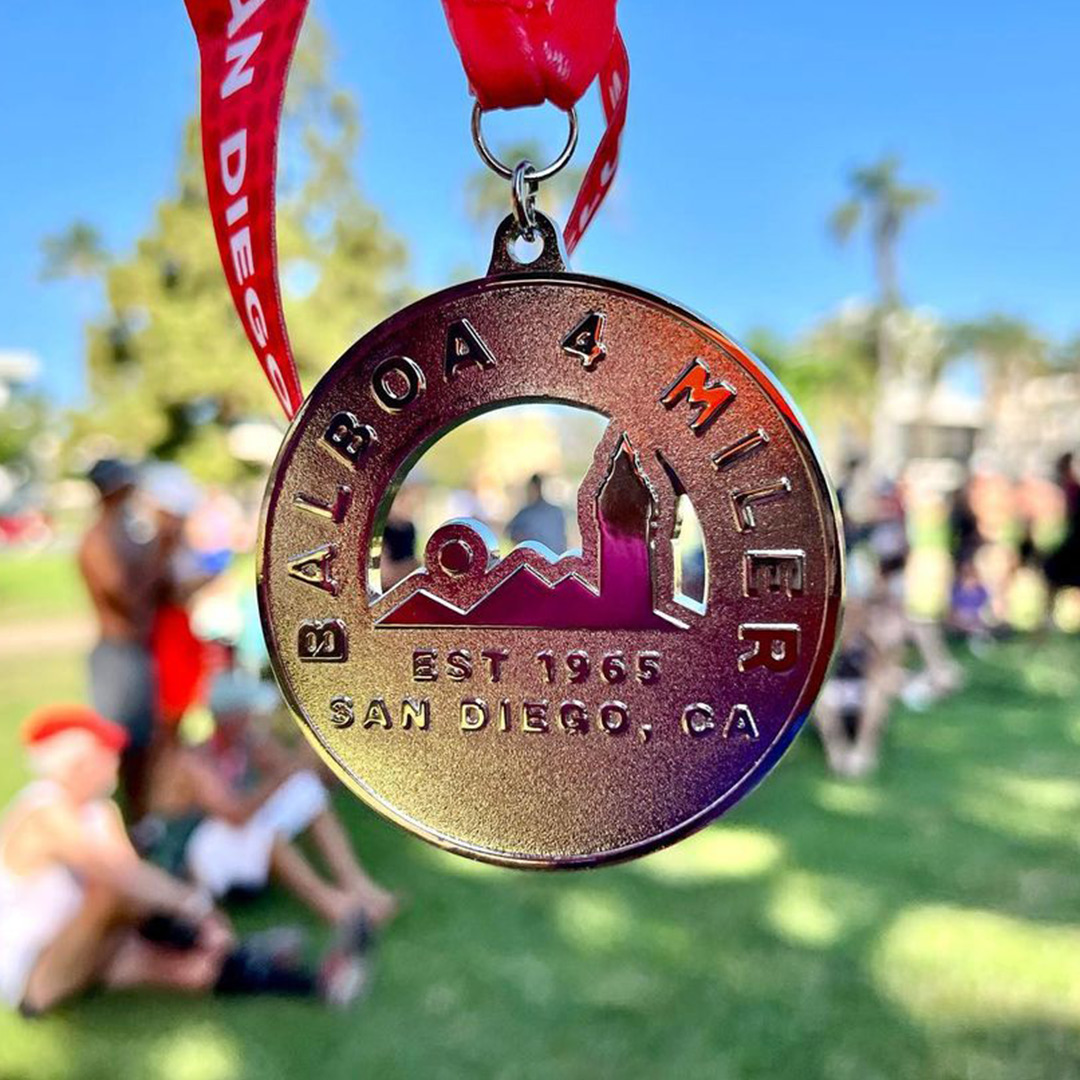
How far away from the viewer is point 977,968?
3.17 m

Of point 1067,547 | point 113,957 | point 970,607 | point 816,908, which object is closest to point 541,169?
point 113,957

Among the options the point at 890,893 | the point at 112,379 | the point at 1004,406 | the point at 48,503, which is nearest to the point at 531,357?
the point at 890,893

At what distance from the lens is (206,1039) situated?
9.67 feet

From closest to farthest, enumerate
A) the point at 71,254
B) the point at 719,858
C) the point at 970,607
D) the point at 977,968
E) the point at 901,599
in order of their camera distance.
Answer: the point at 977,968 → the point at 719,858 → the point at 901,599 → the point at 970,607 → the point at 71,254

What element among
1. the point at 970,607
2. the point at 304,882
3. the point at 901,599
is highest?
the point at 901,599

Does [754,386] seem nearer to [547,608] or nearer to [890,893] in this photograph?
[547,608]

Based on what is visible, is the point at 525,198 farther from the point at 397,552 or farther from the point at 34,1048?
the point at 34,1048

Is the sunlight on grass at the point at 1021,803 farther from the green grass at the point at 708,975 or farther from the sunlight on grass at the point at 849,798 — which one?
the sunlight on grass at the point at 849,798

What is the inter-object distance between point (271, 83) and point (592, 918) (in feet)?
10.6

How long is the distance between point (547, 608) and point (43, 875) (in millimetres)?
2996

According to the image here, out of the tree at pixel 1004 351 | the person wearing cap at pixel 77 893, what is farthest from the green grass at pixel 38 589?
the tree at pixel 1004 351

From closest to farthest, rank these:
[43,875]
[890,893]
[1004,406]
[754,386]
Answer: [754,386], [43,875], [890,893], [1004,406]

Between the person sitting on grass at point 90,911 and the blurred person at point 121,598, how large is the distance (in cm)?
68

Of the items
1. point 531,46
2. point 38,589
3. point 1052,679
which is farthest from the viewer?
point 38,589
